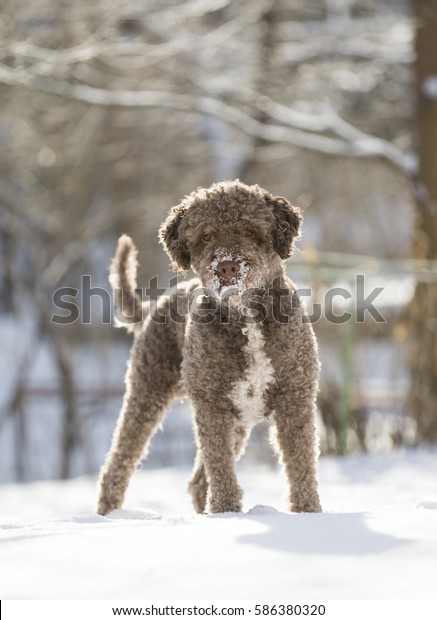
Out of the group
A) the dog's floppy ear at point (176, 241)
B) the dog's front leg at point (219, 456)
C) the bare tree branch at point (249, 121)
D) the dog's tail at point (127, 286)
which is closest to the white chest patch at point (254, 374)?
the dog's front leg at point (219, 456)

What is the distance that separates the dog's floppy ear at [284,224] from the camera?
4.03m

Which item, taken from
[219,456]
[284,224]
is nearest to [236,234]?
[284,224]

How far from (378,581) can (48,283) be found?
12.1 m

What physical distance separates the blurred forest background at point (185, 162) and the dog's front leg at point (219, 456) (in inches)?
104

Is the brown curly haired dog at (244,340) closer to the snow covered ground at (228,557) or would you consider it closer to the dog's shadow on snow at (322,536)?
the snow covered ground at (228,557)

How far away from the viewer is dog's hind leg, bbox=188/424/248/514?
15.6 ft

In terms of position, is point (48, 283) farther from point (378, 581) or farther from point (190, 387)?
point (378, 581)

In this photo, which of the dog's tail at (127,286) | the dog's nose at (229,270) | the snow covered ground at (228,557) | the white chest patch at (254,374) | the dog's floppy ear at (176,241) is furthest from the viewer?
the dog's tail at (127,286)

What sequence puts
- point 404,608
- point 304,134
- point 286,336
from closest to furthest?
point 404,608 → point 286,336 → point 304,134

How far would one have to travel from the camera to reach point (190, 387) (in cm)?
404

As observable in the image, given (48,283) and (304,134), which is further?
(48,283)

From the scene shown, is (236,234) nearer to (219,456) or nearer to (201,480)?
(219,456)

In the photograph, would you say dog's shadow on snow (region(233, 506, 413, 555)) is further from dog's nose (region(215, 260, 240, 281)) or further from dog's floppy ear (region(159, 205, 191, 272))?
dog's floppy ear (region(159, 205, 191, 272))

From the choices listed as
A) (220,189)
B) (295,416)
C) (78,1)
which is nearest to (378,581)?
(295,416)
